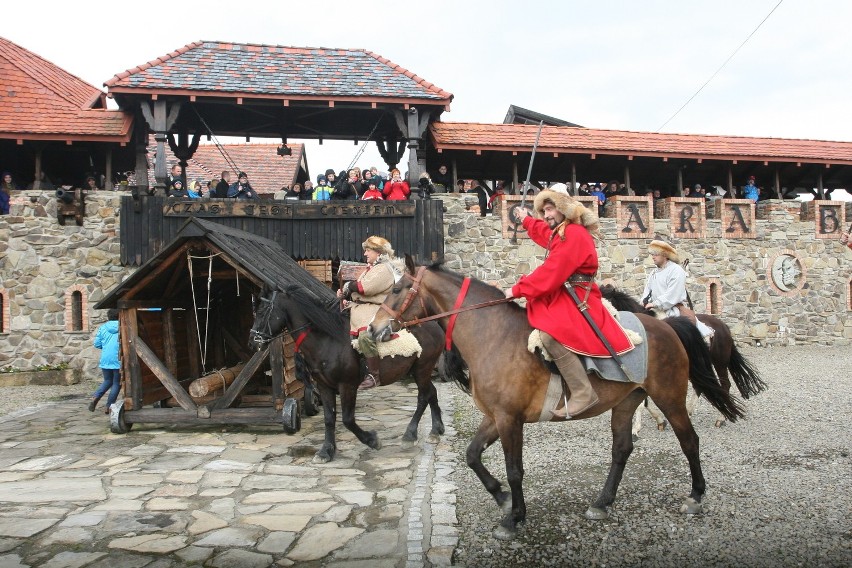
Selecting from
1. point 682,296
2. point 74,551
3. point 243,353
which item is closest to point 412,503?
point 74,551

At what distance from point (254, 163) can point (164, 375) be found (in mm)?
19942

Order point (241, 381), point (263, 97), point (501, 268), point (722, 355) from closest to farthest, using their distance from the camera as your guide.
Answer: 1. point (722, 355)
2. point (241, 381)
3. point (263, 97)
4. point (501, 268)

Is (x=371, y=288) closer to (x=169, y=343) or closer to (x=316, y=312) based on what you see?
(x=316, y=312)

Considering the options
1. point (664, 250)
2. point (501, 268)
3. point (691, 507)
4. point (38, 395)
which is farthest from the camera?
point (501, 268)

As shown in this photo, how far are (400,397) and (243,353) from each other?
2.89m

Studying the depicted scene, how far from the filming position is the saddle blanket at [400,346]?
686cm

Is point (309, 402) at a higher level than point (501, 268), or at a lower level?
lower

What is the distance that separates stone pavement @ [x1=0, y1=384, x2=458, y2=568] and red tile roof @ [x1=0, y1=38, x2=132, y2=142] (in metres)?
7.90

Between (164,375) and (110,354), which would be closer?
(164,375)

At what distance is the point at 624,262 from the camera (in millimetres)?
16234

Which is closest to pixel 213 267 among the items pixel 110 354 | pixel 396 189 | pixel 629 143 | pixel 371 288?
pixel 110 354

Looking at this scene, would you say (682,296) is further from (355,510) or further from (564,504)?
(355,510)

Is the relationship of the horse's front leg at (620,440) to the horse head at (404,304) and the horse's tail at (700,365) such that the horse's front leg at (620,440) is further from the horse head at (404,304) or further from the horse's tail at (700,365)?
the horse head at (404,304)

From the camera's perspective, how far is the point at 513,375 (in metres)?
4.34
